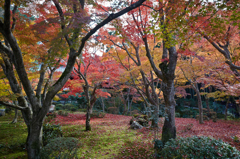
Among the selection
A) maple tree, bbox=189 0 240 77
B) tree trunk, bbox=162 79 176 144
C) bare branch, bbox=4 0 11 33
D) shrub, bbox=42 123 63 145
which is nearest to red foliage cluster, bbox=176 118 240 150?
tree trunk, bbox=162 79 176 144

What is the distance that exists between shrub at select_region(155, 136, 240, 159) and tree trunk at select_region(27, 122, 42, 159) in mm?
3884

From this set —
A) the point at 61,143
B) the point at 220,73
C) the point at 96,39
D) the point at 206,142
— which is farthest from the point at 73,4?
the point at 220,73

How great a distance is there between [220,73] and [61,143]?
30.9 ft

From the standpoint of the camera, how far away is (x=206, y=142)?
368cm

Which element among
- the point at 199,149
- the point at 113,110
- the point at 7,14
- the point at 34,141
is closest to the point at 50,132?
the point at 34,141

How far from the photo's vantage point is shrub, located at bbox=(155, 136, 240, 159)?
3363mm

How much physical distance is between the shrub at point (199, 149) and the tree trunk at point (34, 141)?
388 centimetres

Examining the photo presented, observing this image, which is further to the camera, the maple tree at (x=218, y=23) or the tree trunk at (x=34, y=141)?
the tree trunk at (x=34, y=141)

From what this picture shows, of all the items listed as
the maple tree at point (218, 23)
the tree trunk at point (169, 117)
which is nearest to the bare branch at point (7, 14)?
the maple tree at point (218, 23)

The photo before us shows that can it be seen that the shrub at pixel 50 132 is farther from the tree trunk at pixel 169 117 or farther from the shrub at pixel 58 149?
the tree trunk at pixel 169 117

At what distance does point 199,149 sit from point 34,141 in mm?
4766

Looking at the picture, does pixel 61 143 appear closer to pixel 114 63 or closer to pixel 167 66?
pixel 167 66

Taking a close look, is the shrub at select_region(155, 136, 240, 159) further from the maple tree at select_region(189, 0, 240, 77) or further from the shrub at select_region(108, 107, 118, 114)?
the shrub at select_region(108, 107, 118, 114)

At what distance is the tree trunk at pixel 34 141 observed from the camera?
4.42 m
